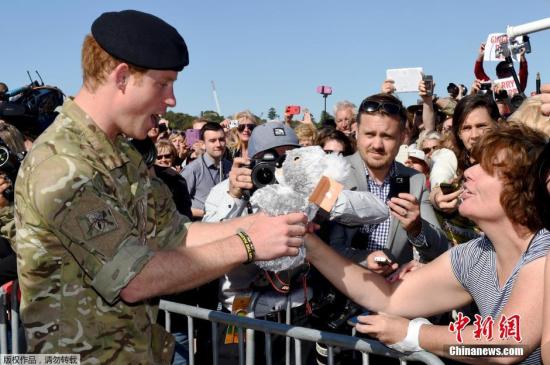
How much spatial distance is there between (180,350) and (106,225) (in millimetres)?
2406

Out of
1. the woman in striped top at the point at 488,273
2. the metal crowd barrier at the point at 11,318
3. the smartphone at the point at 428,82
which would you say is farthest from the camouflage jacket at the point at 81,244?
the smartphone at the point at 428,82

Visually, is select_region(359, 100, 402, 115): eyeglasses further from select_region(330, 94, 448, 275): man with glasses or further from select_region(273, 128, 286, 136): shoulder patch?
select_region(273, 128, 286, 136): shoulder patch

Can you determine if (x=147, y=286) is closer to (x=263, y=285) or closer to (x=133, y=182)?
(x=133, y=182)

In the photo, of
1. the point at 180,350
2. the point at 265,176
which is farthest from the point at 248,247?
the point at 180,350

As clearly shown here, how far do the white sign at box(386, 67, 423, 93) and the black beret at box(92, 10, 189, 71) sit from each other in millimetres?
6650

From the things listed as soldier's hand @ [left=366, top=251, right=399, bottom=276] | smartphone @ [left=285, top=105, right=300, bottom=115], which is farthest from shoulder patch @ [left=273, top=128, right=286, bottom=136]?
smartphone @ [left=285, top=105, right=300, bottom=115]

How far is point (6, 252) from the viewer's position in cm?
404

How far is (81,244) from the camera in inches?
84.6

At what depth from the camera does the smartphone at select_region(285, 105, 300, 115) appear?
34.4 ft

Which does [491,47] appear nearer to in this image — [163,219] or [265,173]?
[265,173]

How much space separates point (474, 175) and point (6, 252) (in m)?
3.05

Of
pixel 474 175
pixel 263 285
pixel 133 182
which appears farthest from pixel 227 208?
pixel 474 175

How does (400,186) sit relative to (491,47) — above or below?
below

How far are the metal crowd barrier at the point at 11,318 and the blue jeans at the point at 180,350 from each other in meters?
1.04
